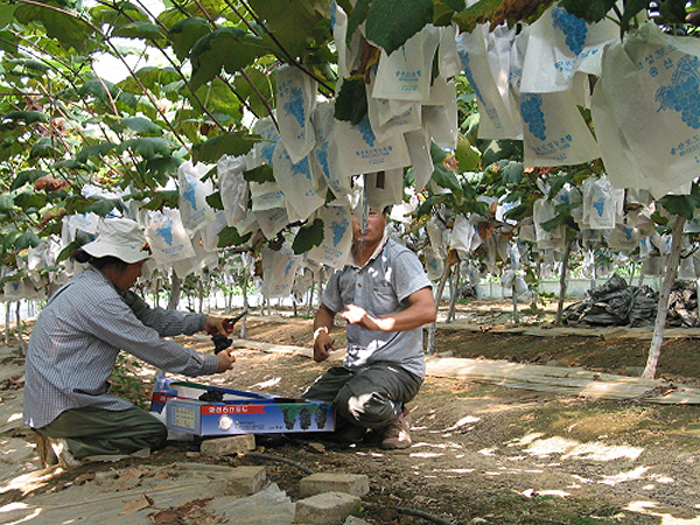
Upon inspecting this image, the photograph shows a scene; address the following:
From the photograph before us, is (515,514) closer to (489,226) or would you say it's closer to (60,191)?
(60,191)

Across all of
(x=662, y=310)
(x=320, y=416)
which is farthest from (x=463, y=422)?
(x=662, y=310)

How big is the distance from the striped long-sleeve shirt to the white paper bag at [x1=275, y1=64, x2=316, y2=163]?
1.44 metres

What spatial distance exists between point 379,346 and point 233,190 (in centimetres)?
127

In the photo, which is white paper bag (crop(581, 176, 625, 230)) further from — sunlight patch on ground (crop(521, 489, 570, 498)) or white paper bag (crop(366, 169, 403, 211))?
white paper bag (crop(366, 169, 403, 211))

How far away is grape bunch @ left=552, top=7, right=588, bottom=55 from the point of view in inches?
52.1

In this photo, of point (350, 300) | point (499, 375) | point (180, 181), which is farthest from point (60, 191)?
point (499, 375)

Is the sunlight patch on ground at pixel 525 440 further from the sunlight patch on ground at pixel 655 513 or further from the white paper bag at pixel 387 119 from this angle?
the white paper bag at pixel 387 119

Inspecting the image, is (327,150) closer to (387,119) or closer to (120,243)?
(387,119)

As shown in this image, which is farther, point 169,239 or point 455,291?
point 455,291

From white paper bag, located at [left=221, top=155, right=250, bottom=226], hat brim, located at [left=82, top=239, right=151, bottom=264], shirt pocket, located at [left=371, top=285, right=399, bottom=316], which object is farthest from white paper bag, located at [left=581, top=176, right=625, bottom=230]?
hat brim, located at [left=82, top=239, right=151, bottom=264]

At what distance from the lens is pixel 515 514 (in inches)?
77.0

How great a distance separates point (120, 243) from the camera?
3.14 metres

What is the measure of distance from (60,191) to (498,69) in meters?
4.90

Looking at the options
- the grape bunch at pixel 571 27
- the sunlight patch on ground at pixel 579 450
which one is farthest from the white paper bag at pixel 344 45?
the sunlight patch on ground at pixel 579 450
